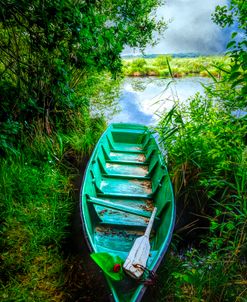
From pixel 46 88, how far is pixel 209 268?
334 cm

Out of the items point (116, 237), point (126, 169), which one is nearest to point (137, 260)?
point (116, 237)

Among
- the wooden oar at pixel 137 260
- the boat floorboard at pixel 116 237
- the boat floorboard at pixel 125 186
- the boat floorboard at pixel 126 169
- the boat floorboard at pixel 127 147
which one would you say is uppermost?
the boat floorboard at pixel 127 147

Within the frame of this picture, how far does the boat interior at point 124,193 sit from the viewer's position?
297 cm

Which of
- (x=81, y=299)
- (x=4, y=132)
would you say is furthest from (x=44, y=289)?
(x=4, y=132)

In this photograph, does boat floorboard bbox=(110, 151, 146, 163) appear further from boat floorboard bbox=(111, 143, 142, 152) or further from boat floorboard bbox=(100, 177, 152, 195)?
boat floorboard bbox=(100, 177, 152, 195)

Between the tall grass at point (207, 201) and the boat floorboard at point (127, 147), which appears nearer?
the tall grass at point (207, 201)

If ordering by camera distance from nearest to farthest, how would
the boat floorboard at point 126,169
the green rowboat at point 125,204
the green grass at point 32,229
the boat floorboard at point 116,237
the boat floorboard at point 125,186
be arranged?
the green rowboat at point 125,204 → the green grass at point 32,229 → the boat floorboard at point 116,237 → the boat floorboard at point 125,186 → the boat floorboard at point 126,169

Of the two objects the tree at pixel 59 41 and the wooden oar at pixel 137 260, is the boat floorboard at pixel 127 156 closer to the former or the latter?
the tree at pixel 59 41

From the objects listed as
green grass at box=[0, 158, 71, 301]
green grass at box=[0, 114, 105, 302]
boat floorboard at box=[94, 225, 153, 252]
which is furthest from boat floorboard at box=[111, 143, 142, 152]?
boat floorboard at box=[94, 225, 153, 252]

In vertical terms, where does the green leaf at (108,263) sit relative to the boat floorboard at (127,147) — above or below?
below

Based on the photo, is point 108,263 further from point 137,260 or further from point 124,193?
point 124,193

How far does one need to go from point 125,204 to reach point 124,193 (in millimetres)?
364

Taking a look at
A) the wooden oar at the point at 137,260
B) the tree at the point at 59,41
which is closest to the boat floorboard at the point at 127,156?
the tree at the point at 59,41

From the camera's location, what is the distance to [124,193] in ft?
13.5
